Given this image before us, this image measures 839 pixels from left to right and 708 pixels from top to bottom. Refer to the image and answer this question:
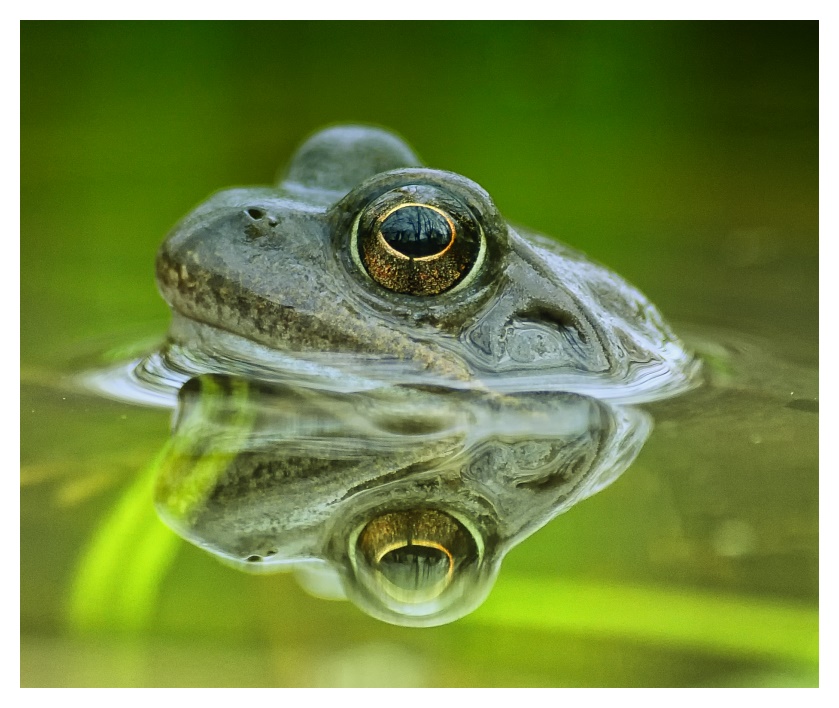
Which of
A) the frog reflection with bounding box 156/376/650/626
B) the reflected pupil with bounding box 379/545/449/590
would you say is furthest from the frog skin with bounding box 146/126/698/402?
the reflected pupil with bounding box 379/545/449/590

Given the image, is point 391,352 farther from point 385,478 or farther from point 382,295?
point 385,478

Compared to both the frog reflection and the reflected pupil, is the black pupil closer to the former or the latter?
the frog reflection

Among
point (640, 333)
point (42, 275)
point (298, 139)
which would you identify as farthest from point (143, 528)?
point (298, 139)

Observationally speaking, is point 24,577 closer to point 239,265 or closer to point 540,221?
point 239,265

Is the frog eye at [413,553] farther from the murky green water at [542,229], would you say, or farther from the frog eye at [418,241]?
the frog eye at [418,241]

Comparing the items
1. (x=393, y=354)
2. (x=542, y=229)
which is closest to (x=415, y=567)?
(x=393, y=354)

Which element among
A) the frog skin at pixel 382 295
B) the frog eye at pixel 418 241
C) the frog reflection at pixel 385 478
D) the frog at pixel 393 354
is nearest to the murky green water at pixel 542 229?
the frog reflection at pixel 385 478
